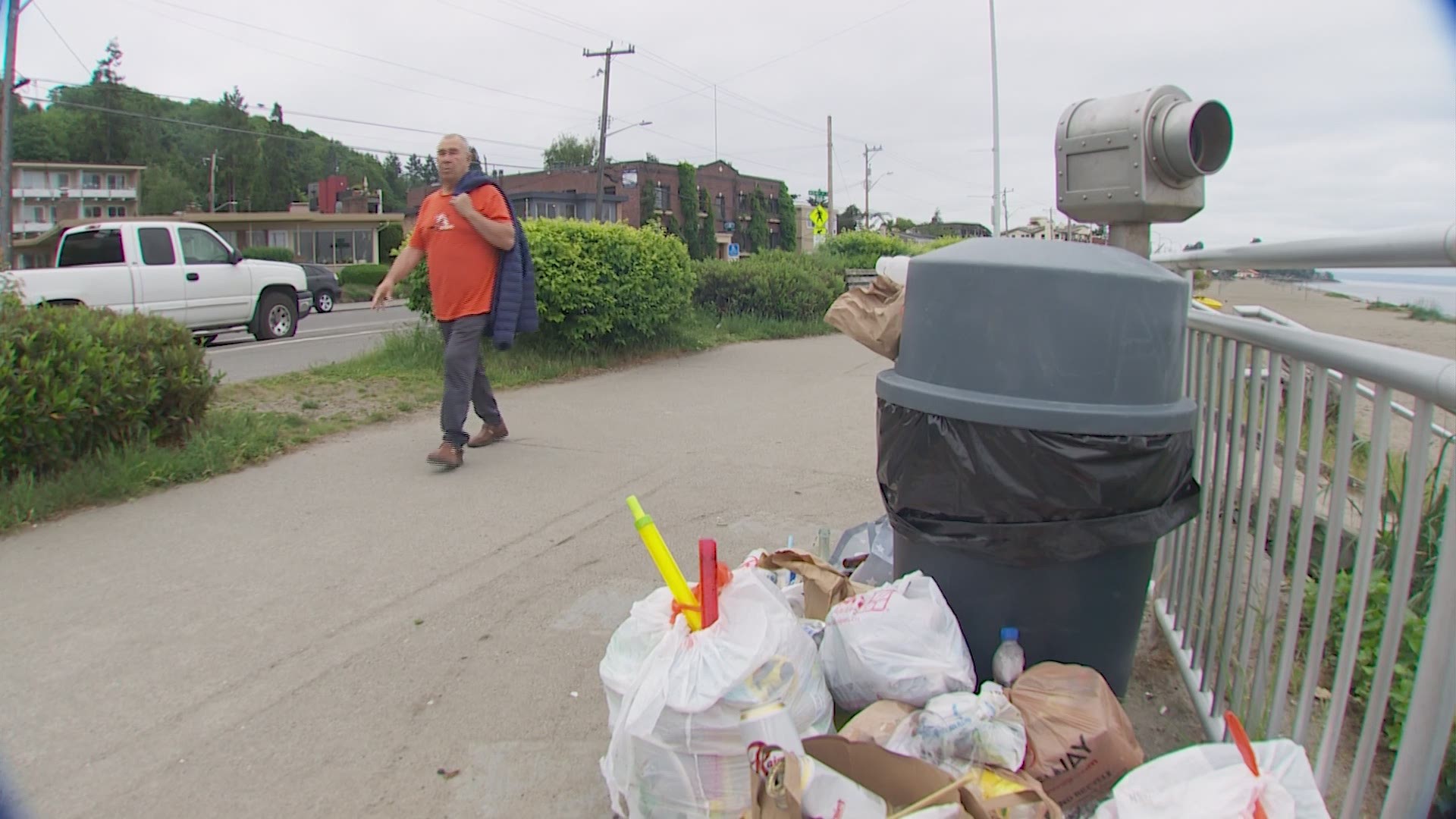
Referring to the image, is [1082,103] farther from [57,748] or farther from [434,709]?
[57,748]

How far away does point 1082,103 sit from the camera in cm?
287

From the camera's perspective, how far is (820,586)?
2709 mm

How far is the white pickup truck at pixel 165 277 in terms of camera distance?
13086mm

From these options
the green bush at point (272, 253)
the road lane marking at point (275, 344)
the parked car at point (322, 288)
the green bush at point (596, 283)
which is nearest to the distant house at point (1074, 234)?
the green bush at point (596, 283)

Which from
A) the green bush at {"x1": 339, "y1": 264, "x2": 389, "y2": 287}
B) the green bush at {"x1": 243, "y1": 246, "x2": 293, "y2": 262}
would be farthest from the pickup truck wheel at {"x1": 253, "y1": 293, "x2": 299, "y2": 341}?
the green bush at {"x1": 243, "y1": 246, "x2": 293, "y2": 262}

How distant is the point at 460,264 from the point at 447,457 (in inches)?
43.8

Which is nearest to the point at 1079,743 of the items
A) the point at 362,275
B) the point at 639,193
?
the point at 362,275

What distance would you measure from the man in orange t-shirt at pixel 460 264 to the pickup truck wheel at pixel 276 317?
11727mm

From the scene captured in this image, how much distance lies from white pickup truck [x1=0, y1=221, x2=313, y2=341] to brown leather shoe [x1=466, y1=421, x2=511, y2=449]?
896 centimetres

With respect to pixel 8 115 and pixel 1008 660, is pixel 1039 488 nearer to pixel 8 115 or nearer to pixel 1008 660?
pixel 1008 660

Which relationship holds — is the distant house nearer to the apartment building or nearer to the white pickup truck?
the white pickup truck

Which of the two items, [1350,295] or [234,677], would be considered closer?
[1350,295]

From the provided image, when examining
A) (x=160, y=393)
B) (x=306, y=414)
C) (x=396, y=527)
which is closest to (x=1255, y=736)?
(x=396, y=527)

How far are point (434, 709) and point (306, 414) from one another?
4654mm
